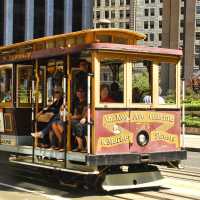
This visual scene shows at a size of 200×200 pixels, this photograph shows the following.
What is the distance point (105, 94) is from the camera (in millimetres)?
11141

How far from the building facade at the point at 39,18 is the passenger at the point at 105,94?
2492 inches

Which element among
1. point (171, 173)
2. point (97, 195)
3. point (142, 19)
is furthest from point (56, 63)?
point (142, 19)

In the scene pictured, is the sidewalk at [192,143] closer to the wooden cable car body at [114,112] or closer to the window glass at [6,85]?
the window glass at [6,85]

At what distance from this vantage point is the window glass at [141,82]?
1148 centimetres

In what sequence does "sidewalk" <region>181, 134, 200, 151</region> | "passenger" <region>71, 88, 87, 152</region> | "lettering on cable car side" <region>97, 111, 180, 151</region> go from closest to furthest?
1. "lettering on cable car side" <region>97, 111, 180, 151</region>
2. "passenger" <region>71, 88, 87, 152</region>
3. "sidewalk" <region>181, 134, 200, 151</region>

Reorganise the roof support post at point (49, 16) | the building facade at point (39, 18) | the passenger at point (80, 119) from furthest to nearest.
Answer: the roof support post at point (49, 16)
the building facade at point (39, 18)
the passenger at point (80, 119)

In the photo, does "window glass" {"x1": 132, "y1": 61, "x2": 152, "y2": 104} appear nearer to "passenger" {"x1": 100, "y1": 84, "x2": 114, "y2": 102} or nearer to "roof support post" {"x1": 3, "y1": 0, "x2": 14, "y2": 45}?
"passenger" {"x1": 100, "y1": 84, "x2": 114, "y2": 102}

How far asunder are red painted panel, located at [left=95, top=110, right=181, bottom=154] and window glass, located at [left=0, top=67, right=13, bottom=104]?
129 inches

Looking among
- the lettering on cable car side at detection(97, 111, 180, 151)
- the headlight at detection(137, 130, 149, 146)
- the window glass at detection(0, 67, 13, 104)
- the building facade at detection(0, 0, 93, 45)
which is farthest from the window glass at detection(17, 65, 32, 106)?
the building facade at detection(0, 0, 93, 45)

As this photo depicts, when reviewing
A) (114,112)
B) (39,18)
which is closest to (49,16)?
Answer: (39,18)

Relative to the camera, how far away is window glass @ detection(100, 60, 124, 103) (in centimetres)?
1112

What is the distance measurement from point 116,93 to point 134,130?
0.75 meters

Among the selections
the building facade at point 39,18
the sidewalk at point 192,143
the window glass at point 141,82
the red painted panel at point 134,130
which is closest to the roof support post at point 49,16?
the building facade at point 39,18

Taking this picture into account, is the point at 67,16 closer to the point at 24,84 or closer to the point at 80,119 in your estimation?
the point at 24,84
